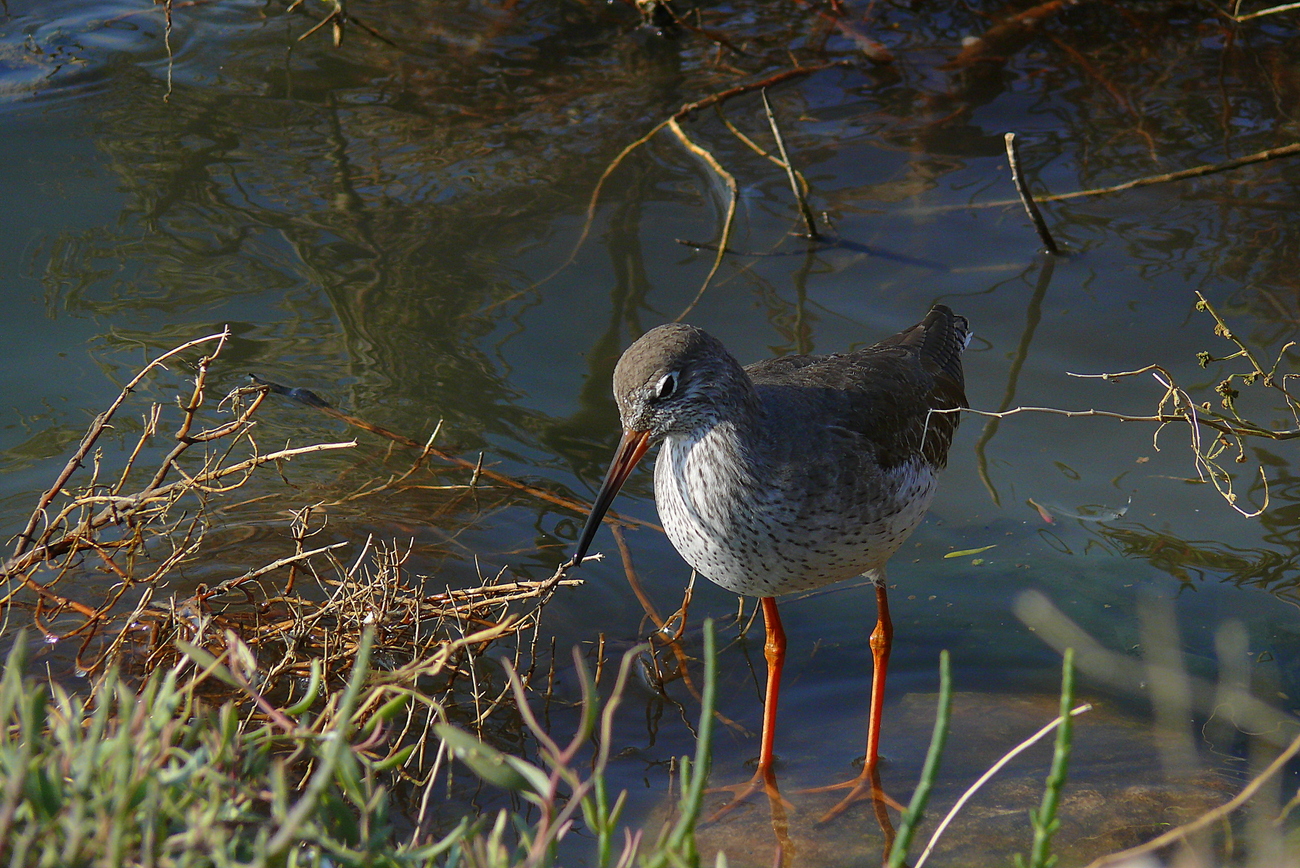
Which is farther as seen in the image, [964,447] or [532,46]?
[532,46]

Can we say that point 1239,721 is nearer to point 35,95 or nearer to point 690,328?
point 690,328

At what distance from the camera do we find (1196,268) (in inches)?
243

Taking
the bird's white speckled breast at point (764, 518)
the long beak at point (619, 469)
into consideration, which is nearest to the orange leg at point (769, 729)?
the bird's white speckled breast at point (764, 518)

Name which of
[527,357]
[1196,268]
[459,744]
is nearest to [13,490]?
[527,357]

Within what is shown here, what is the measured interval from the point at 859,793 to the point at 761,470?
143cm

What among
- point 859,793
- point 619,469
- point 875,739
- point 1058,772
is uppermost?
point 1058,772

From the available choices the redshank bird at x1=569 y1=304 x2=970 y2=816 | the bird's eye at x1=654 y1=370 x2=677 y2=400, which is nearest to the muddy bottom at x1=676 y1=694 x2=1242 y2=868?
the redshank bird at x1=569 y1=304 x2=970 y2=816

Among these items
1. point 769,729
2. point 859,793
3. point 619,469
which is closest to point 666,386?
point 619,469

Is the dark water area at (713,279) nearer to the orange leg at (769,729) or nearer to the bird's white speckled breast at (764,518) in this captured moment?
the orange leg at (769,729)

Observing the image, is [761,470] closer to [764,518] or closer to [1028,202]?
[764,518]

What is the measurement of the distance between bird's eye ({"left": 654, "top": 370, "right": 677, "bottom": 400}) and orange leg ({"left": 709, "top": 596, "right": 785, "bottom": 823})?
1052 mm

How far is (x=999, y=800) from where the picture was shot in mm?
4055

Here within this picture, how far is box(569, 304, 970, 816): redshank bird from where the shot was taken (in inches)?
143

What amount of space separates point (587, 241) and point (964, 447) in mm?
2611
